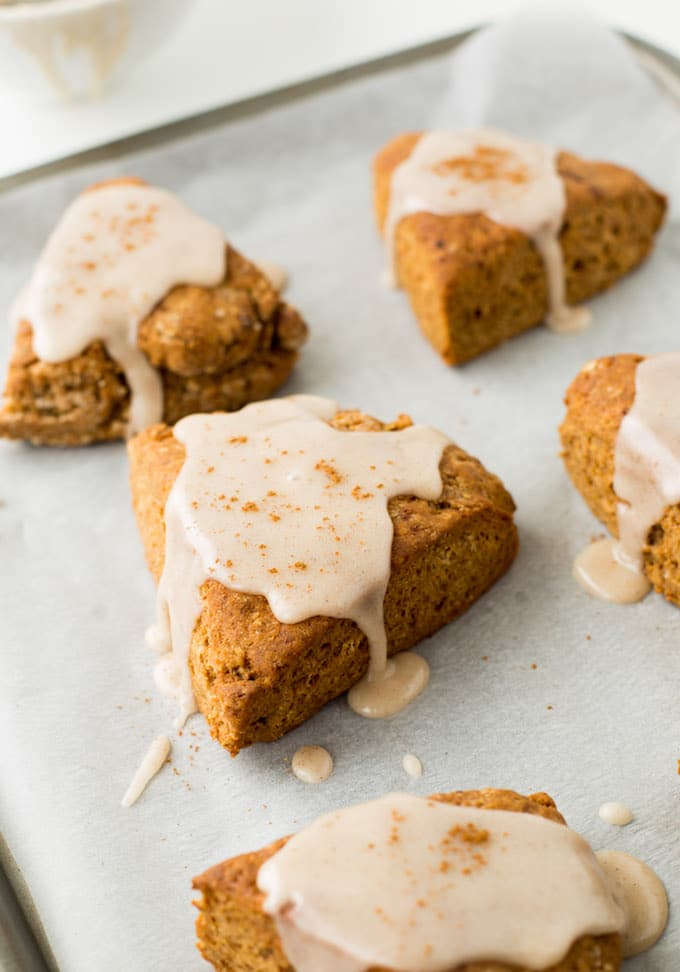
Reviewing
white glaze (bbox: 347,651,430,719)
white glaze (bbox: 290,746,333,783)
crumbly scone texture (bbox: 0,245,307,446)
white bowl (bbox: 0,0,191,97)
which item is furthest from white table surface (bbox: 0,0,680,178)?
white glaze (bbox: 290,746,333,783)

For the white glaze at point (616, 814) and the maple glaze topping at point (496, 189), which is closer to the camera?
the white glaze at point (616, 814)

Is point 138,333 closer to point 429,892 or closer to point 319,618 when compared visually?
point 319,618

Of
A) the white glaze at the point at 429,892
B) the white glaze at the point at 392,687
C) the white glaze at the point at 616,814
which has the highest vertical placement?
the white glaze at the point at 429,892

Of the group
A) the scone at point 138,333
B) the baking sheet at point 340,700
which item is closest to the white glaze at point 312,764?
the baking sheet at point 340,700

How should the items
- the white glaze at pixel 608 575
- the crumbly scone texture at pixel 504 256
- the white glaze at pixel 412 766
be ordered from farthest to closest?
the crumbly scone texture at pixel 504 256 < the white glaze at pixel 608 575 < the white glaze at pixel 412 766

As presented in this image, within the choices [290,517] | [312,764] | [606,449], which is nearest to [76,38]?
[290,517]

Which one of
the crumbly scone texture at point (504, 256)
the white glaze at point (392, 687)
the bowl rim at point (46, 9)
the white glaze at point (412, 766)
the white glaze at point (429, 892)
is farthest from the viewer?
the bowl rim at point (46, 9)

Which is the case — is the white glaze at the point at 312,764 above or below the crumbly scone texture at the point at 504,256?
below

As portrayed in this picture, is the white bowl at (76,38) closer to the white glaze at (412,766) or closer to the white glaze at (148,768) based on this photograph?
the white glaze at (148,768)
